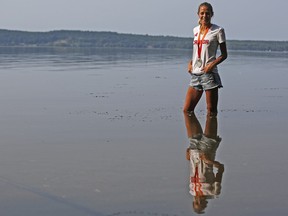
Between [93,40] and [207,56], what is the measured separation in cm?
11929

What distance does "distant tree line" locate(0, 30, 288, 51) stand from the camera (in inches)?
4545

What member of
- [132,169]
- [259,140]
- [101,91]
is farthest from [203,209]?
[101,91]

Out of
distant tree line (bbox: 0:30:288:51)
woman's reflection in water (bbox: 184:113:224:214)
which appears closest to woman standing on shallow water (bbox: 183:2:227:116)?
woman's reflection in water (bbox: 184:113:224:214)

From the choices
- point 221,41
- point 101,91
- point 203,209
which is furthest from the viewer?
point 101,91

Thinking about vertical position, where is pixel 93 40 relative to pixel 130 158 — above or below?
below

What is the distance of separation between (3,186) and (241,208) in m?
1.97

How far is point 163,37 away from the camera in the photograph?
474 ft

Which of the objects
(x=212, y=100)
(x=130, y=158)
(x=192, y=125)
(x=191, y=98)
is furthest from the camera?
(x=191, y=98)

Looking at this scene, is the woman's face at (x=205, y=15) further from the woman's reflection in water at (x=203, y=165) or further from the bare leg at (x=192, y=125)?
the woman's reflection in water at (x=203, y=165)

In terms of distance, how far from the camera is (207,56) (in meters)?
9.75

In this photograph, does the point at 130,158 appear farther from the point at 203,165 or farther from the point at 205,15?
the point at 205,15

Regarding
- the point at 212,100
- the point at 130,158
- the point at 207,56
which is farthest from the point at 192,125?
the point at 130,158

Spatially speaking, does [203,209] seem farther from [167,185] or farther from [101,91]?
[101,91]

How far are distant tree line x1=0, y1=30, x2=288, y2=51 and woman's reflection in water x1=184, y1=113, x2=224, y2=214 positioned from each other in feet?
345
